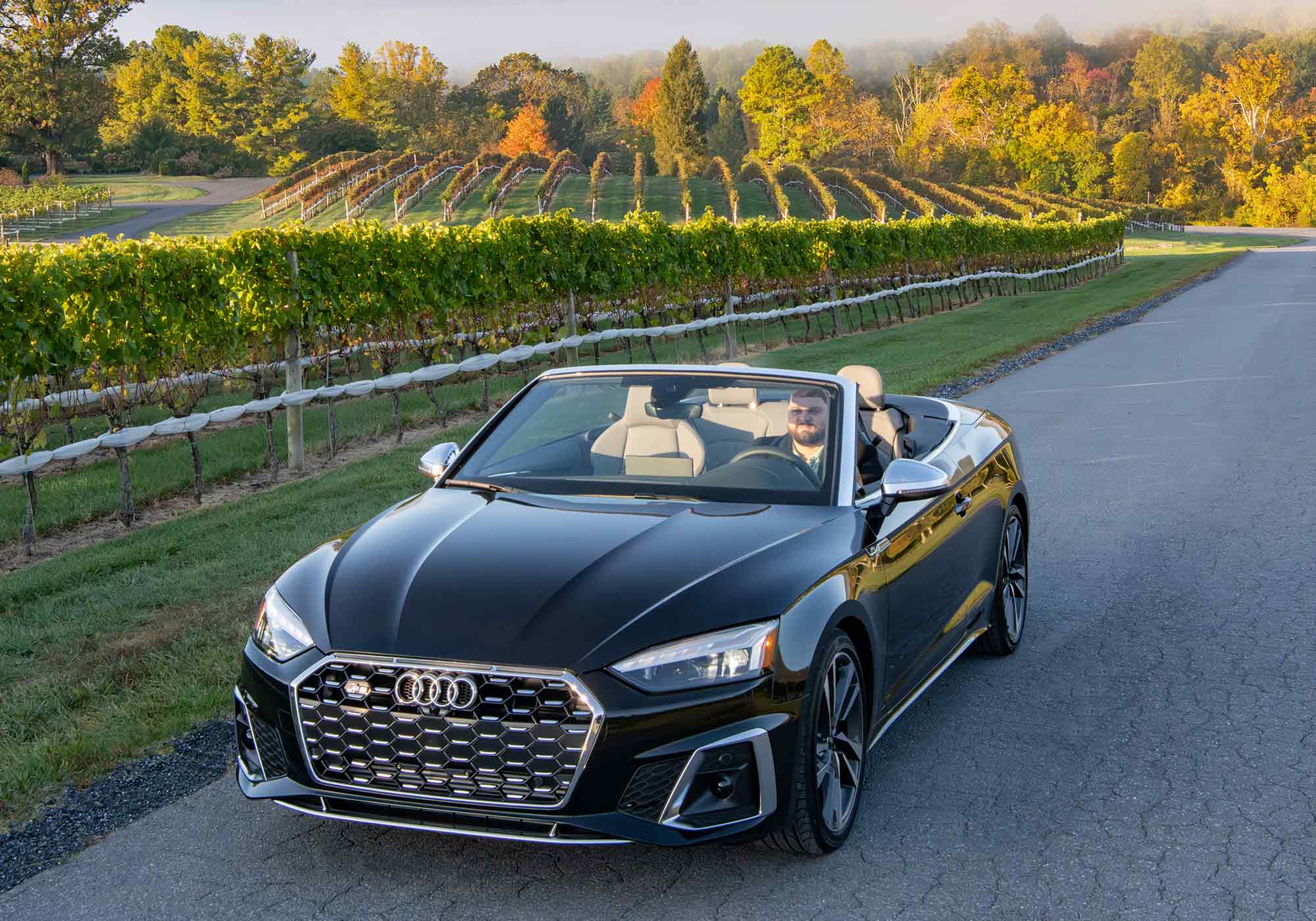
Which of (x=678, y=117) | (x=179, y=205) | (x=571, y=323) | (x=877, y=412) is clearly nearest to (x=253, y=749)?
(x=877, y=412)

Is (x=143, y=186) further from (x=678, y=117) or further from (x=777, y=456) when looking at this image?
(x=777, y=456)

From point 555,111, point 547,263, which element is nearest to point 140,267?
point 547,263

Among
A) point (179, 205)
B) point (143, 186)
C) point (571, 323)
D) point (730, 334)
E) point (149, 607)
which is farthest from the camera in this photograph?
point (143, 186)

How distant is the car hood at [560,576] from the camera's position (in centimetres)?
393

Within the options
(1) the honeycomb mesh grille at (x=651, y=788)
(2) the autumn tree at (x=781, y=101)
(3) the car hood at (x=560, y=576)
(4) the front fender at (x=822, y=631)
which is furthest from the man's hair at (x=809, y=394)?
(2) the autumn tree at (x=781, y=101)

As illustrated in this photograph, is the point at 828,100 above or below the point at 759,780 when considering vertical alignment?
above

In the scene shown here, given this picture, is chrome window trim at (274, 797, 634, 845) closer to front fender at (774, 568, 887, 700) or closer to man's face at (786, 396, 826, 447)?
front fender at (774, 568, 887, 700)

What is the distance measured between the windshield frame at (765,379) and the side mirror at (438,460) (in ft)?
0.10

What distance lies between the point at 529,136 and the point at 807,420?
161m

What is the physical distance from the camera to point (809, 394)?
558cm

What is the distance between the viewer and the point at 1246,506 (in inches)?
385

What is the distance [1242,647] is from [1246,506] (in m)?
3.57

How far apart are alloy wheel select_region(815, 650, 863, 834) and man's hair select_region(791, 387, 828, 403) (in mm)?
1349

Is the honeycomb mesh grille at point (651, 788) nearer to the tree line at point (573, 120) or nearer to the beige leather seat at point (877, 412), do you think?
the beige leather seat at point (877, 412)
